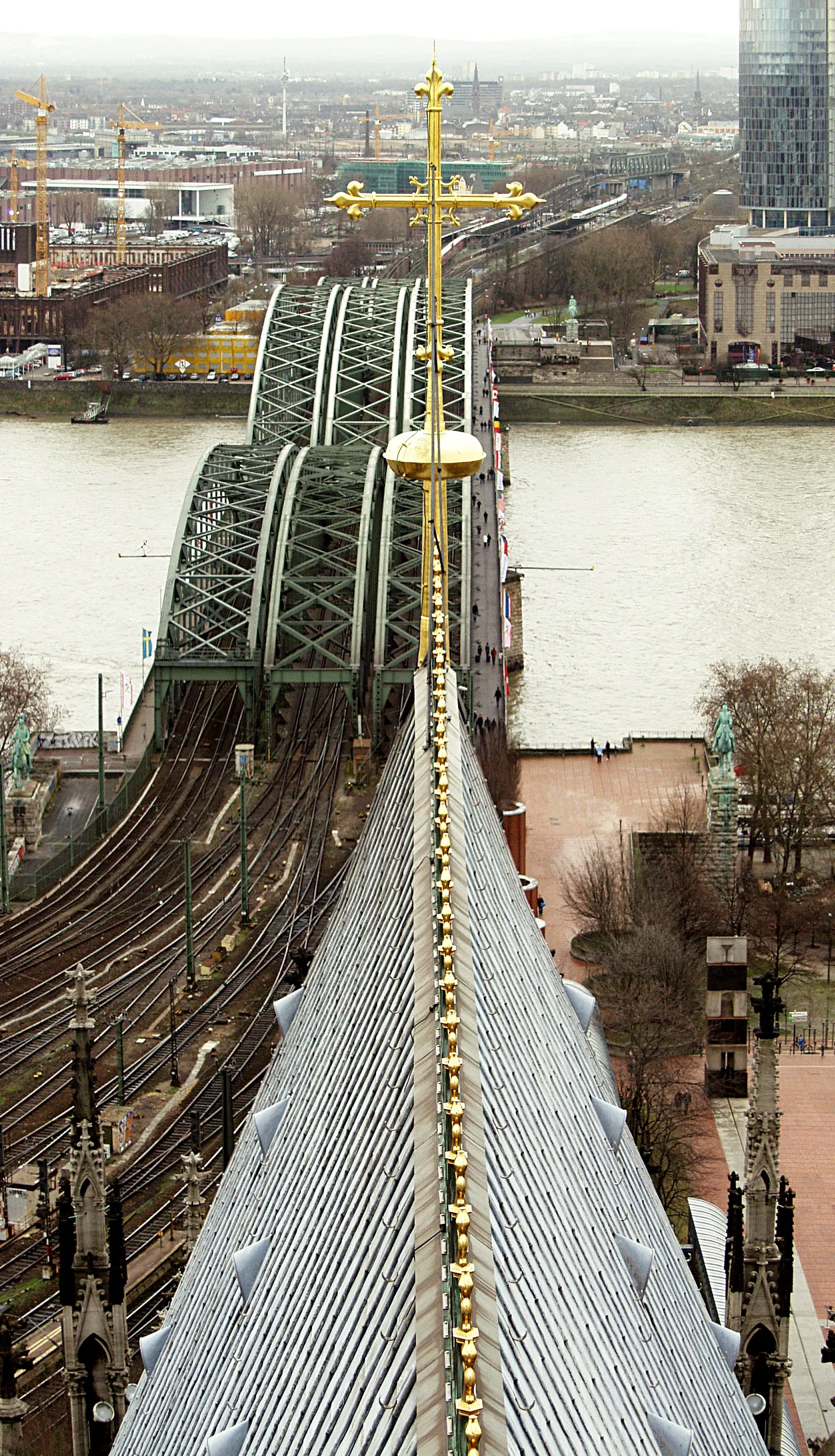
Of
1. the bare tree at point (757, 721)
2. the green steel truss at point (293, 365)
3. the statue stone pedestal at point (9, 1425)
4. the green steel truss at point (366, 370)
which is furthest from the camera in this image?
the green steel truss at point (293, 365)

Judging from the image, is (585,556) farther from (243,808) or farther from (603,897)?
(603,897)

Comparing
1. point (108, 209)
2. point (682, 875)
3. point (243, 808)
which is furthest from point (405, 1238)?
point (108, 209)

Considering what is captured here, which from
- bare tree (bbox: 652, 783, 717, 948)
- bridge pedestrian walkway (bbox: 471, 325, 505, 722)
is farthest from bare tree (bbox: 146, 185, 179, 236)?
bare tree (bbox: 652, 783, 717, 948)

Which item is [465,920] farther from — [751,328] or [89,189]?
[89,189]

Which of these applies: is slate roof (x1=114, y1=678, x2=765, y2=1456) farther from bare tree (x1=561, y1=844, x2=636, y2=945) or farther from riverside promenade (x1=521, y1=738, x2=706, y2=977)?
riverside promenade (x1=521, y1=738, x2=706, y2=977)

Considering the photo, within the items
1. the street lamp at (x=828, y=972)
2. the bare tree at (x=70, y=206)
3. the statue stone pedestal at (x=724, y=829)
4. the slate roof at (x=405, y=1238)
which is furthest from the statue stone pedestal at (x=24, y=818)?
the bare tree at (x=70, y=206)

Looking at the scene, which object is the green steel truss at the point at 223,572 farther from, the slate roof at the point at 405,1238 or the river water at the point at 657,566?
the slate roof at the point at 405,1238

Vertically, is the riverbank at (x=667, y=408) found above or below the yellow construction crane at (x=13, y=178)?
below

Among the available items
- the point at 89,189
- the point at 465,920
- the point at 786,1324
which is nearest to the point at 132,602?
the point at 786,1324

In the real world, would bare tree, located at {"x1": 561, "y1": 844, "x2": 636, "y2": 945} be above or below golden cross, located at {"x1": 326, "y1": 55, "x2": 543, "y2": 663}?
below
